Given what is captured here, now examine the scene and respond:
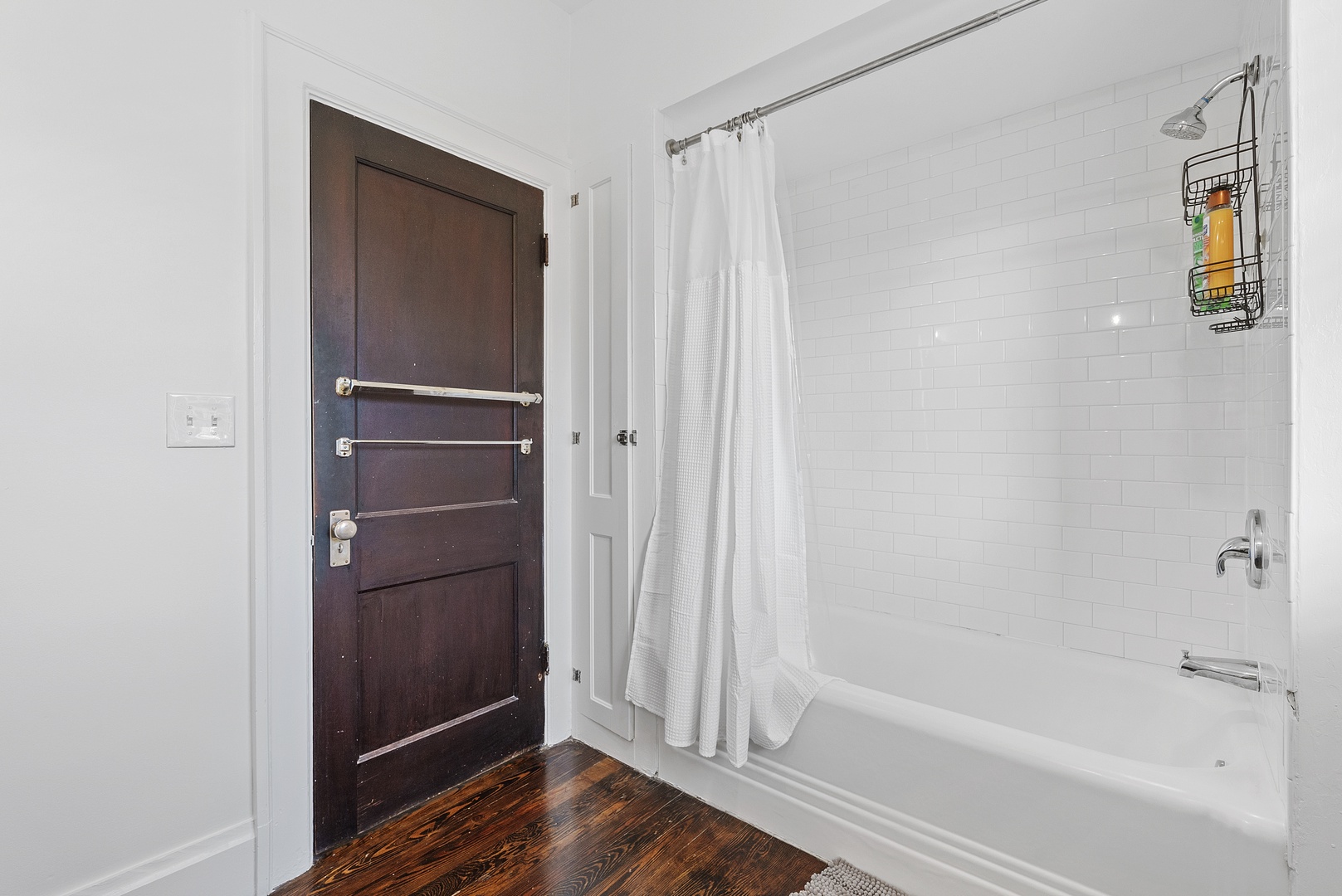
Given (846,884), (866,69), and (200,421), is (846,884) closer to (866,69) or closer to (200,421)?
(200,421)

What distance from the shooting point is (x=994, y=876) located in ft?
4.66

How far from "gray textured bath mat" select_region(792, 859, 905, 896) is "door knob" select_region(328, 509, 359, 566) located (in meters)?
1.47

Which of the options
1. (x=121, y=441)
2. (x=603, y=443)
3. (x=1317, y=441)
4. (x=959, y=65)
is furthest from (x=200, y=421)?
(x=959, y=65)


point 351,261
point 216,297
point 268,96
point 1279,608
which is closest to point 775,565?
point 1279,608

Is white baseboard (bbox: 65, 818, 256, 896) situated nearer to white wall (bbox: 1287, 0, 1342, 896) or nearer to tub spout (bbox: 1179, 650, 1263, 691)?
white wall (bbox: 1287, 0, 1342, 896)

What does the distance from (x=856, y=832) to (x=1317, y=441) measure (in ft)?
4.55

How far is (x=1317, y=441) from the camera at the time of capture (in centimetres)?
74

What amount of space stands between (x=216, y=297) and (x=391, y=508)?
690mm

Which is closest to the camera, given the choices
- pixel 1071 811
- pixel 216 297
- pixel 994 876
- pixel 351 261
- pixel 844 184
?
pixel 1071 811

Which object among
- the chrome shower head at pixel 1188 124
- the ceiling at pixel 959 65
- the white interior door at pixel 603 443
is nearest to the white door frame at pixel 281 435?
the white interior door at pixel 603 443

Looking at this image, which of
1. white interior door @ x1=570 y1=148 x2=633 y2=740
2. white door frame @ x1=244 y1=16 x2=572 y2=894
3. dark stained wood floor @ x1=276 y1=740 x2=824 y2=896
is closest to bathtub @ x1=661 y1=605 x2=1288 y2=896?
dark stained wood floor @ x1=276 y1=740 x2=824 y2=896

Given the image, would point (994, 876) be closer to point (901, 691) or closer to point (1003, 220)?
point (901, 691)

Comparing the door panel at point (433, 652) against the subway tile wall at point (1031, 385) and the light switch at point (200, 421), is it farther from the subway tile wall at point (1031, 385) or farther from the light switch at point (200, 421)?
the subway tile wall at point (1031, 385)

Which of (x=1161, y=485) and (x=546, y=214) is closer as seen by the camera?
(x=1161, y=485)
